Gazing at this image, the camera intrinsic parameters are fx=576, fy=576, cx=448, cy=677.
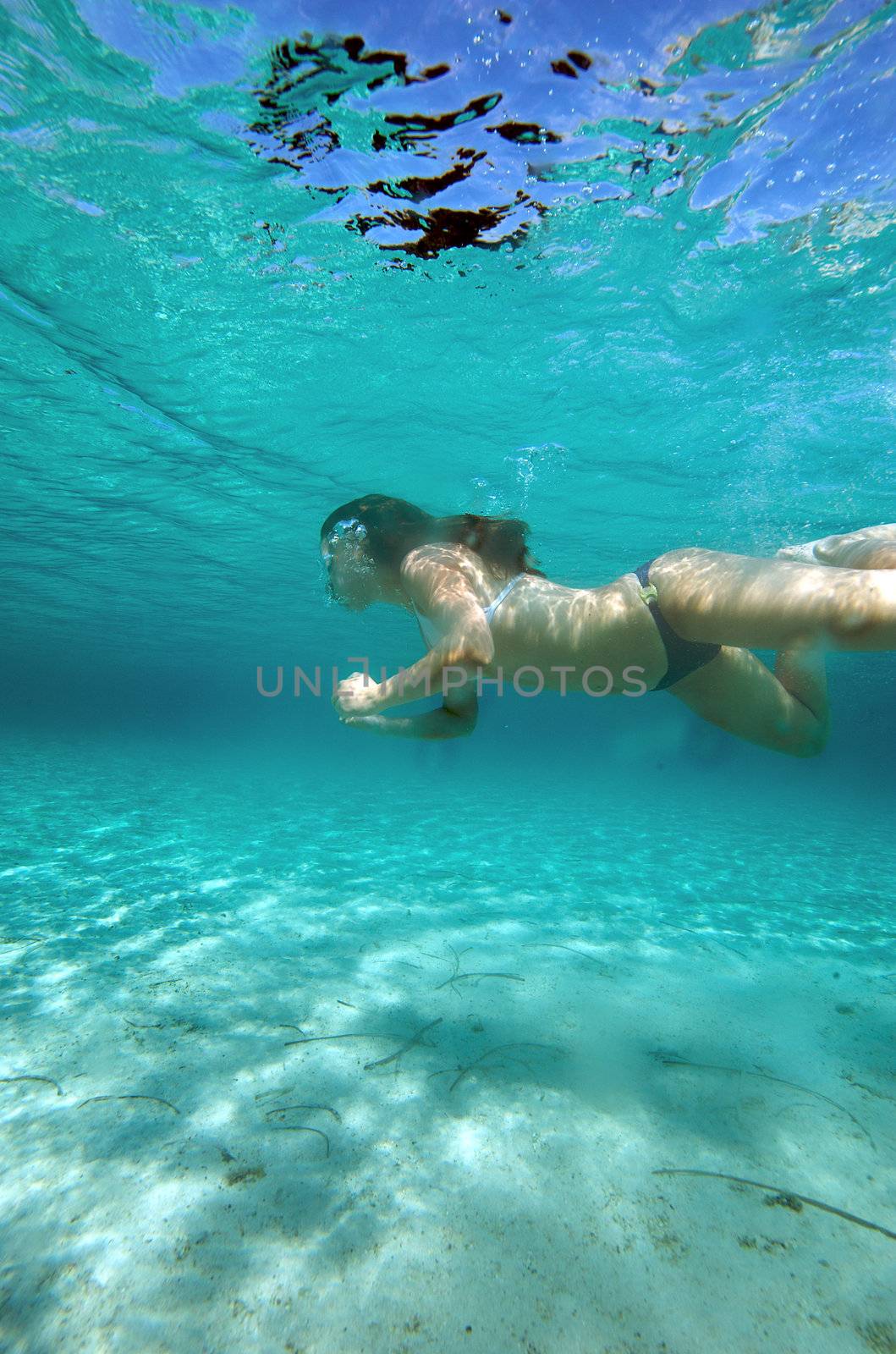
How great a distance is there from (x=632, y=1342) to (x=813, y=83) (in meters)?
9.18

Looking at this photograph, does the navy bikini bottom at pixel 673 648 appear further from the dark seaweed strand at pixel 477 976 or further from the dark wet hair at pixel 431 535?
the dark seaweed strand at pixel 477 976

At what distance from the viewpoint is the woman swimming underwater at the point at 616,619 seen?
2.93m

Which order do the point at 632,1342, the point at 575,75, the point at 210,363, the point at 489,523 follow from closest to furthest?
the point at 632,1342
the point at 489,523
the point at 575,75
the point at 210,363

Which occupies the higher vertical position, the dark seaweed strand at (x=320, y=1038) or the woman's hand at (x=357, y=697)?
the woman's hand at (x=357, y=697)

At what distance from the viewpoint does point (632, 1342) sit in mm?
1837

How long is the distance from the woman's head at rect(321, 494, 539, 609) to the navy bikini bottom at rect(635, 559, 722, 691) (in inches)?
35.4

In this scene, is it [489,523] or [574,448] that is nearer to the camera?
[489,523]

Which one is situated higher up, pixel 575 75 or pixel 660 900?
pixel 575 75

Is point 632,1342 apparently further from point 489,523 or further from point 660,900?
point 660,900

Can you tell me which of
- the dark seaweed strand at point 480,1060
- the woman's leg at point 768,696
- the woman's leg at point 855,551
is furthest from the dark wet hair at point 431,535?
the dark seaweed strand at point 480,1060

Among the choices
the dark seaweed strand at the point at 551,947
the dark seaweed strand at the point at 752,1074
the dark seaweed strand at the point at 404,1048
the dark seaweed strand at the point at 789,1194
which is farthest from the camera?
the dark seaweed strand at the point at 551,947

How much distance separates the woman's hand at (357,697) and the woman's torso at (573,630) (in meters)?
0.52

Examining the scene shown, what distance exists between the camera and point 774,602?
9.66 ft

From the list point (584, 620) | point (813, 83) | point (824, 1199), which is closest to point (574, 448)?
point (813, 83)
